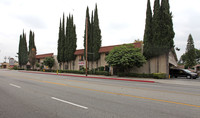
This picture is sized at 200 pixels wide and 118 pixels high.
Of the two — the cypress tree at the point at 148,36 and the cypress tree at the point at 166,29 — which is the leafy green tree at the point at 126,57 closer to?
the cypress tree at the point at 148,36

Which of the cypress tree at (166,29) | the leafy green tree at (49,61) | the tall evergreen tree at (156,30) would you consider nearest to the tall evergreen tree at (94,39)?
the tall evergreen tree at (156,30)

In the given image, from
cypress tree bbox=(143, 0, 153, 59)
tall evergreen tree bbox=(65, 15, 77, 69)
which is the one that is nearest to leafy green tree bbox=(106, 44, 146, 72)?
cypress tree bbox=(143, 0, 153, 59)

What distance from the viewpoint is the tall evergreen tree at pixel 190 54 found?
58.7 metres

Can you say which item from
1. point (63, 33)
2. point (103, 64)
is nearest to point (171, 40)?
point (103, 64)

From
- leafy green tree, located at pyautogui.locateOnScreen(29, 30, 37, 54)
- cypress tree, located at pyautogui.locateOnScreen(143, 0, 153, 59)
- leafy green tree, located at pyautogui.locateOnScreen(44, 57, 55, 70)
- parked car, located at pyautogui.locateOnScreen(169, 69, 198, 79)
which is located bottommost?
parked car, located at pyautogui.locateOnScreen(169, 69, 198, 79)

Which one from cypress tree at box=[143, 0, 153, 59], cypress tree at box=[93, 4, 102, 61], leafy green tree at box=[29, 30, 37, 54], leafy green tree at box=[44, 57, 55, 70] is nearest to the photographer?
cypress tree at box=[143, 0, 153, 59]

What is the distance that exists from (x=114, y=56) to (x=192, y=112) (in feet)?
58.3

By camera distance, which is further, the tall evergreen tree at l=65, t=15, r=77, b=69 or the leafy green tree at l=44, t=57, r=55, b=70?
the leafy green tree at l=44, t=57, r=55, b=70

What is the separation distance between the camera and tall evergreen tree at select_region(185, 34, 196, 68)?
5874cm

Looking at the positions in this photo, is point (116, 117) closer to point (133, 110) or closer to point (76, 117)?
point (133, 110)

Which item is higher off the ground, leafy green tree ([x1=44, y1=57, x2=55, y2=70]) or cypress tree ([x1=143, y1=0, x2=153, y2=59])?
cypress tree ([x1=143, y1=0, x2=153, y2=59])

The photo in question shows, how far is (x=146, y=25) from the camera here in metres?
25.0

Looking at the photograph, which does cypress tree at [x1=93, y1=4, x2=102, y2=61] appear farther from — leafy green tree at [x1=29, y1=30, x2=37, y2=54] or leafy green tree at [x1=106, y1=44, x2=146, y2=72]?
leafy green tree at [x1=29, y1=30, x2=37, y2=54]

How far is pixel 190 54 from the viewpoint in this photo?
61.0 meters
